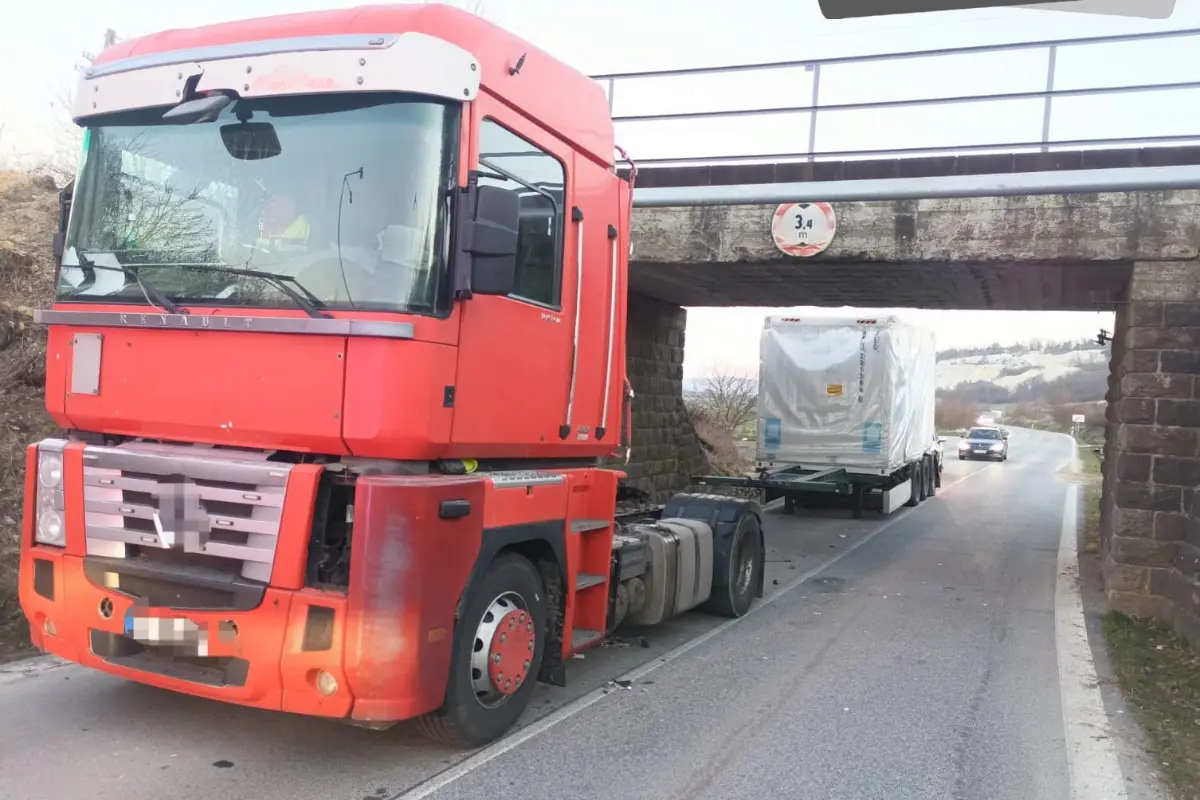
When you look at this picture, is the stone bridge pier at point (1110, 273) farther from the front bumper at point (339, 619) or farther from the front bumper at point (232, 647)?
the front bumper at point (232, 647)

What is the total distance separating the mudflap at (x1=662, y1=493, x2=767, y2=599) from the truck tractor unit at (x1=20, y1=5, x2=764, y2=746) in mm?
3360

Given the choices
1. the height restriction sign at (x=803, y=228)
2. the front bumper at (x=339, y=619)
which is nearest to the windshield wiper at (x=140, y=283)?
the front bumper at (x=339, y=619)

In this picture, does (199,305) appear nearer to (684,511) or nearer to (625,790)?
(625,790)

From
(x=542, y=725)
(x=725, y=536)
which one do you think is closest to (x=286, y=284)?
(x=542, y=725)

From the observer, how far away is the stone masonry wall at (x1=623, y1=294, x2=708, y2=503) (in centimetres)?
1398

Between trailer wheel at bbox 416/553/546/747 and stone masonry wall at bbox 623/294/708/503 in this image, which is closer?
trailer wheel at bbox 416/553/546/747

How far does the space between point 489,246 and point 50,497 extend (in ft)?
8.25

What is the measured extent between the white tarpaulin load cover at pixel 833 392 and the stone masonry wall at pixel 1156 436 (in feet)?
21.9

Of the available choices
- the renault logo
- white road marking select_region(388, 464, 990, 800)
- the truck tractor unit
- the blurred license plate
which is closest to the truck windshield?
the truck tractor unit

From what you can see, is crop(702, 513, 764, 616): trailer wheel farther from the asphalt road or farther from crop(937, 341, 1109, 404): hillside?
crop(937, 341, 1109, 404): hillside

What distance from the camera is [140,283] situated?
4.24 metres

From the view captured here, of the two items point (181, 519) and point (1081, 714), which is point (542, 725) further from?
point (1081, 714)

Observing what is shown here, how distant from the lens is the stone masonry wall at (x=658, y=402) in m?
14.0

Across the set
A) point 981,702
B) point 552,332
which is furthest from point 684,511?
point 552,332
